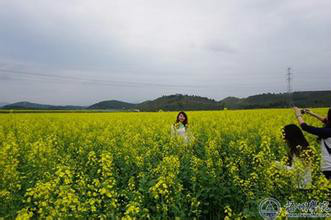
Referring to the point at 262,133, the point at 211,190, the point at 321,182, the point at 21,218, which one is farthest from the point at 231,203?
the point at 262,133

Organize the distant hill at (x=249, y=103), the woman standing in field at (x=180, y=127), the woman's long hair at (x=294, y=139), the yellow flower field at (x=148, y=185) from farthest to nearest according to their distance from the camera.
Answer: the distant hill at (x=249, y=103) < the woman standing in field at (x=180, y=127) < the woman's long hair at (x=294, y=139) < the yellow flower field at (x=148, y=185)

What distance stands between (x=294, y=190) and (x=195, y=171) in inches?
76.4

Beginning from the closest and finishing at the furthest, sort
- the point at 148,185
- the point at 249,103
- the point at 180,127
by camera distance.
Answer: the point at 148,185, the point at 180,127, the point at 249,103

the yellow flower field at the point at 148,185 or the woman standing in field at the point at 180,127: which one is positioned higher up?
the woman standing in field at the point at 180,127

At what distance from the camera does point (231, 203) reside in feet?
16.8

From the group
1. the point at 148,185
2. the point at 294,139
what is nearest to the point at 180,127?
the point at 148,185

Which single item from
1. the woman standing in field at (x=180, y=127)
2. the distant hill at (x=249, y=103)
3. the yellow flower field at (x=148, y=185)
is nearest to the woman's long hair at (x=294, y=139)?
the yellow flower field at (x=148, y=185)

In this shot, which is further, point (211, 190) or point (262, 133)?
point (262, 133)

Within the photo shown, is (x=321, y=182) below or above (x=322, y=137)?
below

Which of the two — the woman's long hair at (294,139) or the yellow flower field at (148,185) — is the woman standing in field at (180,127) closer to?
the yellow flower field at (148,185)

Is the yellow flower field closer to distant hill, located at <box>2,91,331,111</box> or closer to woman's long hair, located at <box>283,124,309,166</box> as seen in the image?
woman's long hair, located at <box>283,124,309,166</box>

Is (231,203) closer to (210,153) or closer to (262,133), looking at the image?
(210,153)

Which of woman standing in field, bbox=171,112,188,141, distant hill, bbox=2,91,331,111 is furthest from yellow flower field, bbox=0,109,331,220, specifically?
distant hill, bbox=2,91,331,111

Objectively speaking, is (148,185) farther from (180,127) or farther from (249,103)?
(249,103)
